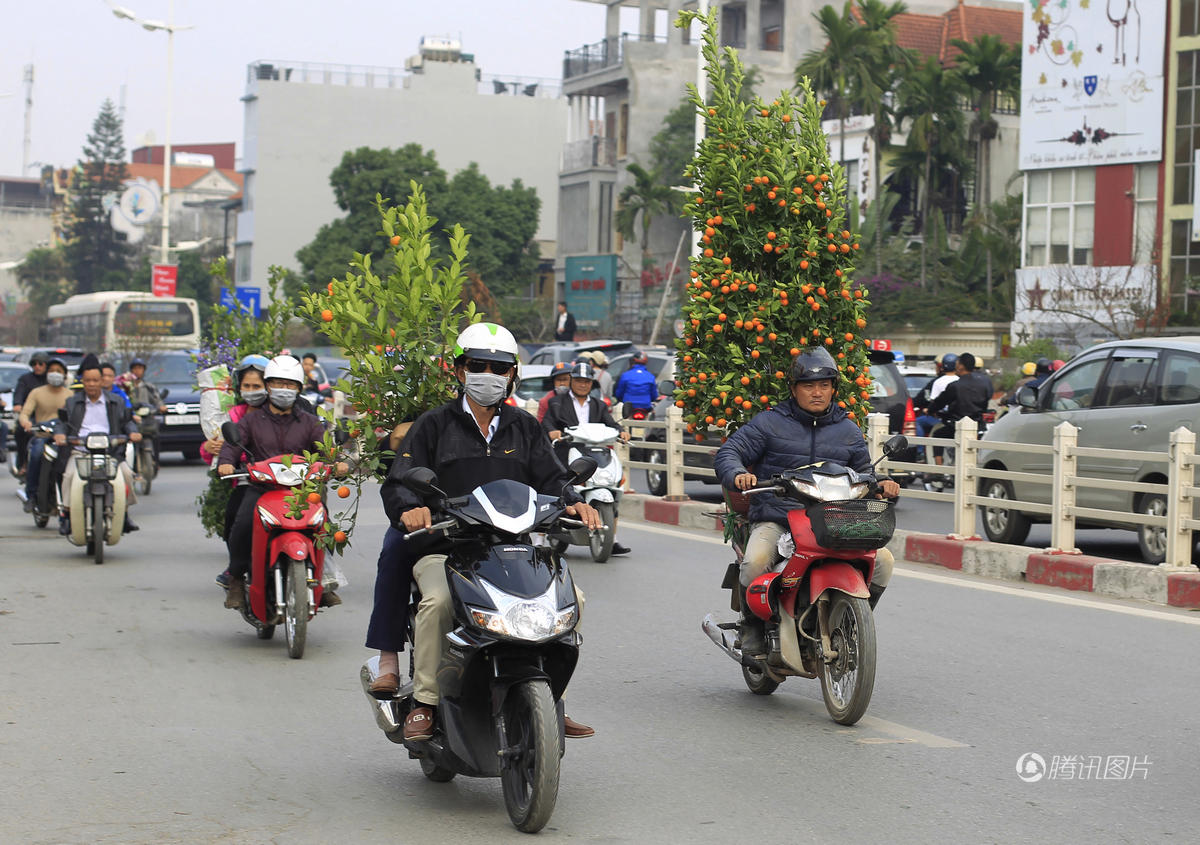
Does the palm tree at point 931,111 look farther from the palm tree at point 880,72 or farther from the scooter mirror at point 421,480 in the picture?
the scooter mirror at point 421,480

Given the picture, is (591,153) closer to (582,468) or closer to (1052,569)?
(1052,569)

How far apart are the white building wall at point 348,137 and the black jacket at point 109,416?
72485 mm

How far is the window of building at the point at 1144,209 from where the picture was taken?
41.4m

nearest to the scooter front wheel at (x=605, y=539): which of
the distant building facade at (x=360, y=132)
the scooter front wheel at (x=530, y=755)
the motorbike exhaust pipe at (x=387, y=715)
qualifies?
the motorbike exhaust pipe at (x=387, y=715)

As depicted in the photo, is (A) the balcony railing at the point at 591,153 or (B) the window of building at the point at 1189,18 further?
(A) the balcony railing at the point at 591,153

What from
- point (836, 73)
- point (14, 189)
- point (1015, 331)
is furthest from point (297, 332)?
point (14, 189)

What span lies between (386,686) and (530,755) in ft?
3.13

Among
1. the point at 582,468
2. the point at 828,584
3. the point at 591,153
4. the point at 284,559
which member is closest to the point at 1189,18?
the point at 591,153

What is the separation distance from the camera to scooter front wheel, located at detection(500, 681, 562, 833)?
5152 millimetres

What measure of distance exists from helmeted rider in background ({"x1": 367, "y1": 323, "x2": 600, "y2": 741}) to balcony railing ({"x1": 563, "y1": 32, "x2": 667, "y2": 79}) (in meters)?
58.3

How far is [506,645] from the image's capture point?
529 centimetres

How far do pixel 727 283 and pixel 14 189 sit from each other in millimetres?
143663

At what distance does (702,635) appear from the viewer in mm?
9852

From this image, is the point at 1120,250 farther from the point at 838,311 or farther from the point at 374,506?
the point at 838,311
